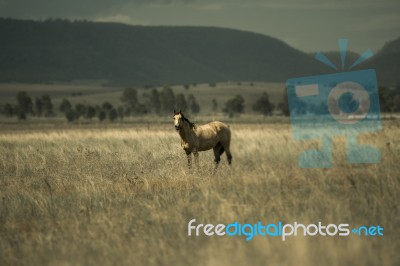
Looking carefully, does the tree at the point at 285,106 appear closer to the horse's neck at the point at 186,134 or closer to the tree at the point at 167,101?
the tree at the point at 167,101

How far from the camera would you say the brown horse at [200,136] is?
599 inches

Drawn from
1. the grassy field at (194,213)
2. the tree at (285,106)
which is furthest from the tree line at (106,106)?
the grassy field at (194,213)

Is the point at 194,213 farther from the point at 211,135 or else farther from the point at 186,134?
the point at 211,135

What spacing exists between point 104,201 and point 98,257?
10.5 ft

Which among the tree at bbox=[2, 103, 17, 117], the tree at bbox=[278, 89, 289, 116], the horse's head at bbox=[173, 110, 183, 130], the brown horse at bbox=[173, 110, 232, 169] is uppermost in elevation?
the tree at bbox=[2, 103, 17, 117]

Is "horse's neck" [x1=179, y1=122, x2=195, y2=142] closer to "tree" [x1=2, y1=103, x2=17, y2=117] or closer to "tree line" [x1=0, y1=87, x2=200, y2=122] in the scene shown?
"tree line" [x1=0, y1=87, x2=200, y2=122]

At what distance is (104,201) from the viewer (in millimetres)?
9945

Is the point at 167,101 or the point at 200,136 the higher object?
the point at 167,101

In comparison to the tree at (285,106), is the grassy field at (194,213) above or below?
below

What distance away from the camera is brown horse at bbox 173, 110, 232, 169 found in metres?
15.2

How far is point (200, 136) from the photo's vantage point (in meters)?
15.8

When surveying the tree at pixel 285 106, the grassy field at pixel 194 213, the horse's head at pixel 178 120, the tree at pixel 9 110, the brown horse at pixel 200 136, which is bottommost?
the grassy field at pixel 194 213

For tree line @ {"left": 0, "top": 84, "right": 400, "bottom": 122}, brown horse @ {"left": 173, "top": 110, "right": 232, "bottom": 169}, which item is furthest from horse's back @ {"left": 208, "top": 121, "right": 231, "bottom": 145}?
tree line @ {"left": 0, "top": 84, "right": 400, "bottom": 122}

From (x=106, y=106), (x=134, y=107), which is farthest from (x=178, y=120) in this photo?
(x=134, y=107)
